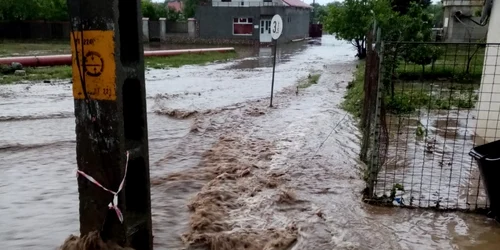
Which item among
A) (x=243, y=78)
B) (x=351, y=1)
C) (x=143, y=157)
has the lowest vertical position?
(x=243, y=78)

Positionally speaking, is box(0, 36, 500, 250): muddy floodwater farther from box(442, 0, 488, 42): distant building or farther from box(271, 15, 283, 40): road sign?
box(442, 0, 488, 42): distant building

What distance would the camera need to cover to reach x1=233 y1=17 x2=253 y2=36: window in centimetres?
4900

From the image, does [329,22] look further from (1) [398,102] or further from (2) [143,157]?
(2) [143,157]

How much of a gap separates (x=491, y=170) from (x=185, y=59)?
25.5 meters

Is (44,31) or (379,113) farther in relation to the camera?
(44,31)

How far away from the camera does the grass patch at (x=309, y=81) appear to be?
62.0ft

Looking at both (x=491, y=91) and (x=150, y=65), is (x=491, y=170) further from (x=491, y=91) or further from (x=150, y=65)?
(x=150, y=65)

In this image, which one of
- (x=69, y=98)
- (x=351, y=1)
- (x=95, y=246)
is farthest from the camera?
(x=351, y=1)

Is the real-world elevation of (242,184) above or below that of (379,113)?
below

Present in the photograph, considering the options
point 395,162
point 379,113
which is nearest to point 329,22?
point 395,162

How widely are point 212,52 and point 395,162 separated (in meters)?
28.0

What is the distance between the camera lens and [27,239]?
5.51 m

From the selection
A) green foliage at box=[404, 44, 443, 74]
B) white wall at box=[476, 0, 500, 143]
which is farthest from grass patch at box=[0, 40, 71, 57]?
white wall at box=[476, 0, 500, 143]

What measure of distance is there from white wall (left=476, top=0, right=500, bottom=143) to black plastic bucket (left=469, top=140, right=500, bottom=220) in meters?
2.92
